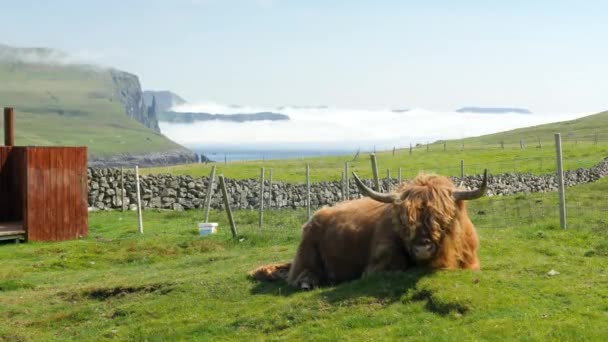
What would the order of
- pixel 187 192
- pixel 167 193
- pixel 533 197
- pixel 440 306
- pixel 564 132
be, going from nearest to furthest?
1. pixel 440 306
2. pixel 533 197
3. pixel 167 193
4. pixel 187 192
5. pixel 564 132

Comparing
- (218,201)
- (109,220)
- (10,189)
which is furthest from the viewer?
(218,201)

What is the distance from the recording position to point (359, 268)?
11992mm

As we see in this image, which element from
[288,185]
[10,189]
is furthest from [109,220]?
[288,185]

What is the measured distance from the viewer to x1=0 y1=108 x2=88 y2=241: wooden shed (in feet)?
83.9

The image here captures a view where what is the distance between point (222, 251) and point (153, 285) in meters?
5.93

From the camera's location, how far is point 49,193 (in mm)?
26359

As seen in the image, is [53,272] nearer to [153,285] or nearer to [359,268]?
[153,285]

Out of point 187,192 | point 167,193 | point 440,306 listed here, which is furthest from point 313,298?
point 187,192

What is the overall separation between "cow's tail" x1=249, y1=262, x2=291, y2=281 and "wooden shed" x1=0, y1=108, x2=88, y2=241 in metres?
14.0

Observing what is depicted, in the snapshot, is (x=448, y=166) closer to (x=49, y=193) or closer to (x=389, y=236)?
(x=49, y=193)

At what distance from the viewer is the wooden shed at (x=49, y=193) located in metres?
25.6

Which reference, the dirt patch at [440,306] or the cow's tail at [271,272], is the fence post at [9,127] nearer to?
the cow's tail at [271,272]

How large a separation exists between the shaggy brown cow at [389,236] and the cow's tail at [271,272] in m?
0.02

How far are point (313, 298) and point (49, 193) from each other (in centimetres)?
1777
